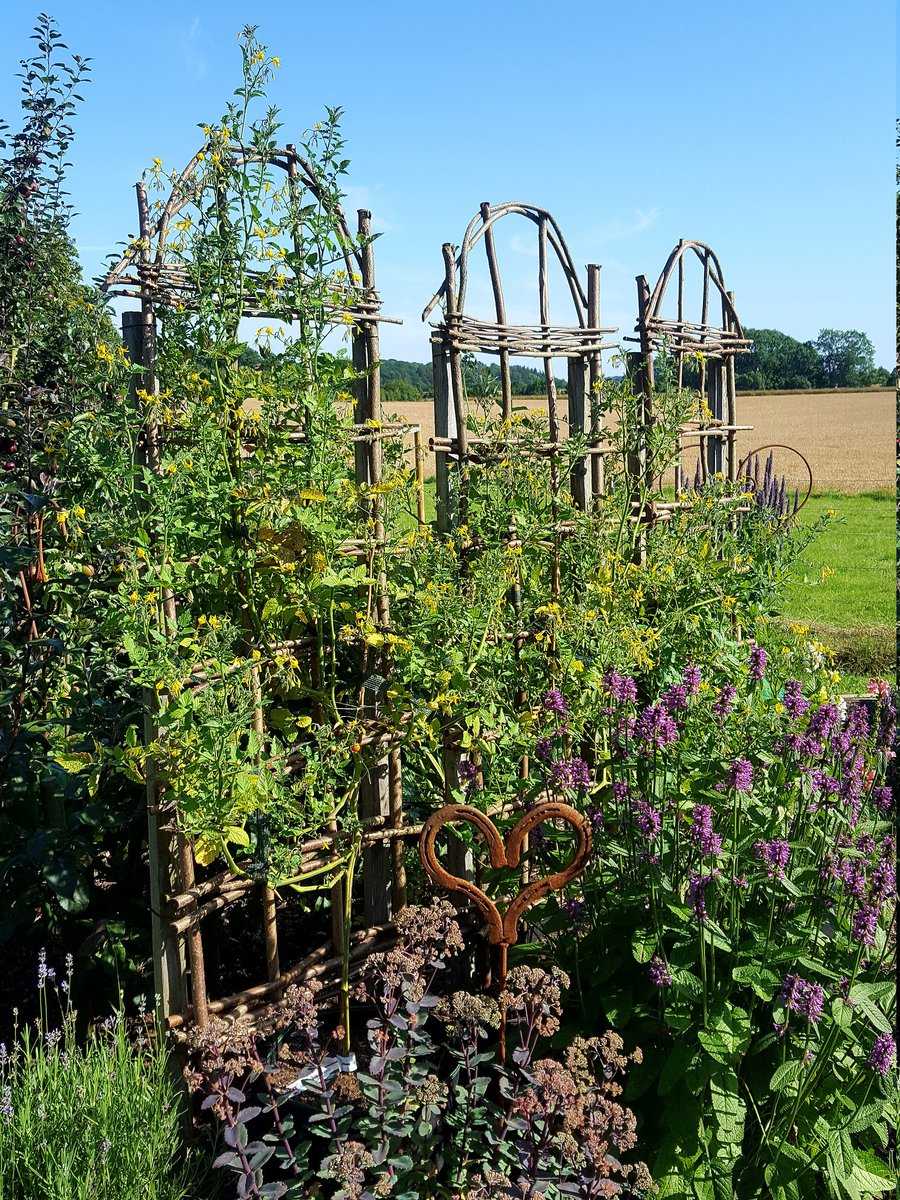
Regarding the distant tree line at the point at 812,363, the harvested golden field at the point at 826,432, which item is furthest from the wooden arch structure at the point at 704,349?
the distant tree line at the point at 812,363

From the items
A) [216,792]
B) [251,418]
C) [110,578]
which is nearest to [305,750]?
[216,792]

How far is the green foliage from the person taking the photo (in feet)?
6.33

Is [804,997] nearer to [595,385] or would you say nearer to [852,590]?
[595,385]

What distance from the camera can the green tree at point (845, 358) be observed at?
43281 mm

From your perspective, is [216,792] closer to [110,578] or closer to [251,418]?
[110,578]

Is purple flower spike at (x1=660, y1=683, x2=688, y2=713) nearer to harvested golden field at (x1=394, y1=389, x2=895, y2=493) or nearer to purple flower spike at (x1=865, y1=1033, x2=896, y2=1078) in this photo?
purple flower spike at (x1=865, y1=1033, x2=896, y2=1078)

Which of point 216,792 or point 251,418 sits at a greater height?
point 251,418

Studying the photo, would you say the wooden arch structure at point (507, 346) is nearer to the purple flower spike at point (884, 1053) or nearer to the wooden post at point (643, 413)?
the wooden post at point (643, 413)

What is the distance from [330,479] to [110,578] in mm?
597

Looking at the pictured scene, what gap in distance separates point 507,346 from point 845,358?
1918 inches

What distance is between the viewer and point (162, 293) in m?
2.51

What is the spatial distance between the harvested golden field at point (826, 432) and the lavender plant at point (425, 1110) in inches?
464

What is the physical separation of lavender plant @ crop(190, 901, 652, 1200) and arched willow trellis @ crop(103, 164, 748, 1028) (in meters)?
0.46

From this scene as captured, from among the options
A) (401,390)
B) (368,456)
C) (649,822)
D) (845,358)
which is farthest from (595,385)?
(845,358)
